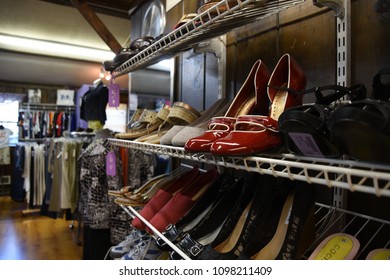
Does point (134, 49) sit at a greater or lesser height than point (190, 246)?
greater

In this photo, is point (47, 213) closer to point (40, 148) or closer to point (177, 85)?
point (40, 148)

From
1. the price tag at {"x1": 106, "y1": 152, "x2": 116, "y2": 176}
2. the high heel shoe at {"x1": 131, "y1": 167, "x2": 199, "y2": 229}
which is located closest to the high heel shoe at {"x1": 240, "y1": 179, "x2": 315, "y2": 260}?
the high heel shoe at {"x1": 131, "y1": 167, "x2": 199, "y2": 229}

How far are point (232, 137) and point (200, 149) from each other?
9 centimetres

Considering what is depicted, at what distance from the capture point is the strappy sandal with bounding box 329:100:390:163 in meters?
0.33

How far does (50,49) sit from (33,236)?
7.95 ft

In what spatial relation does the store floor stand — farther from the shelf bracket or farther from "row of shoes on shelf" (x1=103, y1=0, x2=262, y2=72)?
Result: the shelf bracket

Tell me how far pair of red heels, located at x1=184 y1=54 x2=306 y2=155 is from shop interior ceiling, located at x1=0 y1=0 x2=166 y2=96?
144 centimetres

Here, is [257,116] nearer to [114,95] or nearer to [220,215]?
[220,215]

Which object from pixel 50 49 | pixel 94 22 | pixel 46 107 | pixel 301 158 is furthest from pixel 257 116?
pixel 46 107

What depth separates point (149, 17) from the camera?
1.84 metres

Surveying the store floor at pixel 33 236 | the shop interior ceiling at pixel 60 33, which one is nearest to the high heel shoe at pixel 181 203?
the shop interior ceiling at pixel 60 33

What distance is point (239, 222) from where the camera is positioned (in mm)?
726

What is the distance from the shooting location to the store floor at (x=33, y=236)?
2154 mm

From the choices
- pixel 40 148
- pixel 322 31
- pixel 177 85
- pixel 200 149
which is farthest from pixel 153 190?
pixel 40 148
